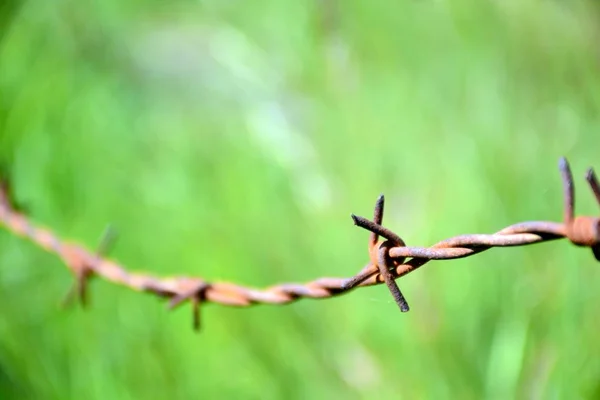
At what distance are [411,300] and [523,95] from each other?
658mm

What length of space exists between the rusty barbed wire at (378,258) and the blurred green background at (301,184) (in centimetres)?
53

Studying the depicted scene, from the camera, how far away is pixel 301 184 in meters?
1.93

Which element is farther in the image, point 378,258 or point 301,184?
point 301,184

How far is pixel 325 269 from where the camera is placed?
169 centimetres

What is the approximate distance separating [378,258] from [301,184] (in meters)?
1.31

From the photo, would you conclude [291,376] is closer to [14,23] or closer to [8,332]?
[8,332]

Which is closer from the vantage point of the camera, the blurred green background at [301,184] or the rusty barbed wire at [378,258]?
the rusty barbed wire at [378,258]

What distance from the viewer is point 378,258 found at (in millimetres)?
622

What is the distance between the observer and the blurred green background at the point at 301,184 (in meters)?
1.48

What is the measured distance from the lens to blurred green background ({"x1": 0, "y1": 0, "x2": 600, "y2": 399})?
1.48 m

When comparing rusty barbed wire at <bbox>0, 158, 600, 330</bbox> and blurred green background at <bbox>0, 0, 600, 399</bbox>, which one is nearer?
rusty barbed wire at <bbox>0, 158, 600, 330</bbox>

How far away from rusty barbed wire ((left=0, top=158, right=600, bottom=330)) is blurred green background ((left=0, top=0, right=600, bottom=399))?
1.75ft

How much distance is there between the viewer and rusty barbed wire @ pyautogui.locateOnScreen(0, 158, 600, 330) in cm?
51

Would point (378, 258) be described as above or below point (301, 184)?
above
